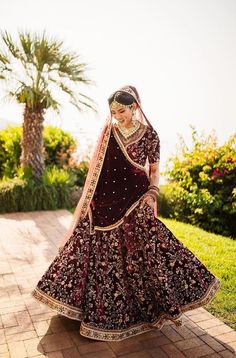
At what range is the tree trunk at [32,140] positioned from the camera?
25.2ft

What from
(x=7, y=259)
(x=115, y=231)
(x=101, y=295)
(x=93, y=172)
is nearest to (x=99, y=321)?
(x=101, y=295)

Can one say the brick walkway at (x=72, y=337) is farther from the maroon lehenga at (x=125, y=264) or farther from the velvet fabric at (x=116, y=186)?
the velvet fabric at (x=116, y=186)

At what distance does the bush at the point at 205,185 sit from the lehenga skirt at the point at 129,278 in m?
3.40

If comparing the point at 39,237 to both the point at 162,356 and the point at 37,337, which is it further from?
the point at 162,356

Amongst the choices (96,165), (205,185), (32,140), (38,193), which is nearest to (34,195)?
(38,193)

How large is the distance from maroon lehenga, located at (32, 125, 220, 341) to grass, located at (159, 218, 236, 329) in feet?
1.81

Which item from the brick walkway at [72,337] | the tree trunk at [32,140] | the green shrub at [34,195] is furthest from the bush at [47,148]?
the brick walkway at [72,337]

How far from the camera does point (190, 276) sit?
3.08 m

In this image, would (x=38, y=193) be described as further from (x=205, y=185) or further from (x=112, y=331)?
(x=112, y=331)

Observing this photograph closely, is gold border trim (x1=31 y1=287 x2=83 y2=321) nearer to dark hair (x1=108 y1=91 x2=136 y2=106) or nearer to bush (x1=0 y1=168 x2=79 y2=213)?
dark hair (x1=108 y1=91 x2=136 y2=106)

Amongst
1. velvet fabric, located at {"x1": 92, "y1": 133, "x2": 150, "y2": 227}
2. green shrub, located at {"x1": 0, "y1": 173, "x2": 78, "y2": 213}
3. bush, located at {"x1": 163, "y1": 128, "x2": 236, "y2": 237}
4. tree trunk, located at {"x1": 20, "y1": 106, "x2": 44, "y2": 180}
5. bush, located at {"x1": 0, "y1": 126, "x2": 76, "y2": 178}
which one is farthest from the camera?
bush, located at {"x1": 0, "y1": 126, "x2": 76, "y2": 178}

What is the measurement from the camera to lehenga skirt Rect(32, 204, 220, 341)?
118 inches

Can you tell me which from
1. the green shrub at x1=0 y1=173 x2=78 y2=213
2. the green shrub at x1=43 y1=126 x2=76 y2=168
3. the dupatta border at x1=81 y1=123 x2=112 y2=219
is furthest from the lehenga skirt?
the green shrub at x1=43 y1=126 x2=76 y2=168

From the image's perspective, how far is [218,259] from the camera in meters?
4.74
